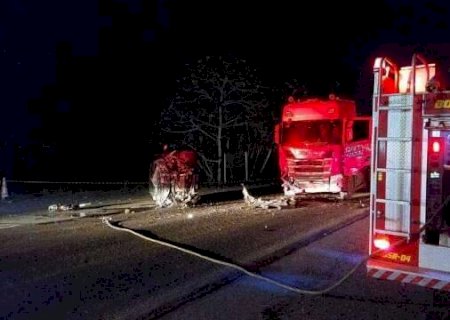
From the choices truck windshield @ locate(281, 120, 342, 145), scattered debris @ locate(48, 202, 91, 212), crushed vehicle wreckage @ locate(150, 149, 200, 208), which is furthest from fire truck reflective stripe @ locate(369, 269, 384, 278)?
truck windshield @ locate(281, 120, 342, 145)

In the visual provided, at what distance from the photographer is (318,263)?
8.96m

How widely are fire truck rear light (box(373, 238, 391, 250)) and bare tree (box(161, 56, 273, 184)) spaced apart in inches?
795

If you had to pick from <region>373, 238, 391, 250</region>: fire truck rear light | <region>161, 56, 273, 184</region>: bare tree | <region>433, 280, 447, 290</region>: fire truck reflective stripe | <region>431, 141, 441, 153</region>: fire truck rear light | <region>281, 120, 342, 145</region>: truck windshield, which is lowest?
<region>433, 280, 447, 290</region>: fire truck reflective stripe

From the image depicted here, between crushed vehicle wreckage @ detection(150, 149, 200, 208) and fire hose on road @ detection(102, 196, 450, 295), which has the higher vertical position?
crushed vehicle wreckage @ detection(150, 149, 200, 208)

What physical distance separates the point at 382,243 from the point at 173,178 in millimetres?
10699

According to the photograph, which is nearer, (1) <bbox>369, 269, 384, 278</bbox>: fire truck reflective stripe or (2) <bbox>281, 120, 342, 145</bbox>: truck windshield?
(1) <bbox>369, 269, 384, 278</bbox>: fire truck reflective stripe

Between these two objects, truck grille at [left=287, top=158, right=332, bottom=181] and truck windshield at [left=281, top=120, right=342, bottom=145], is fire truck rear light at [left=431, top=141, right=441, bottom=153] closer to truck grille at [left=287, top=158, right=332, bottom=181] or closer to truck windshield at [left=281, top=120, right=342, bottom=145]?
truck grille at [left=287, top=158, right=332, bottom=181]

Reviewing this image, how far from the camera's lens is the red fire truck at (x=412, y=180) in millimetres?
5797

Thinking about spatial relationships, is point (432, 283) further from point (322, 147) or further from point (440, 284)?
point (322, 147)

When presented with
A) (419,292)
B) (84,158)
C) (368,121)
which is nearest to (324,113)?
(368,121)

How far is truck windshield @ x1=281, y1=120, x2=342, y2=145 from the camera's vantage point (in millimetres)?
17641

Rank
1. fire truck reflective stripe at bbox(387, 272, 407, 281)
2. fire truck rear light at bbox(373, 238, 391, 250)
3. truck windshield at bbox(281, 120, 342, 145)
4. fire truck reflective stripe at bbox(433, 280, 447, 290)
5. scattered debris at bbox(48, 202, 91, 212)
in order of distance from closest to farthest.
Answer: fire truck reflective stripe at bbox(433, 280, 447, 290) < fire truck reflective stripe at bbox(387, 272, 407, 281) < fire truck rear light at bbox(373, 238, 391, 250) < scattered debris at bbox(48, 202, 91, 212) < truck windshield at bbox(281, 120, 342, 145)

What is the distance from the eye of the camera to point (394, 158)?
6105 mm

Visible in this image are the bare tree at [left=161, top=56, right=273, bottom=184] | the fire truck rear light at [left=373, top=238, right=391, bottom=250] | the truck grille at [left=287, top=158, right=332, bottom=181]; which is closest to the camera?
the fire truck rear light at [left=373, top=238, right=391, bottom=250]
